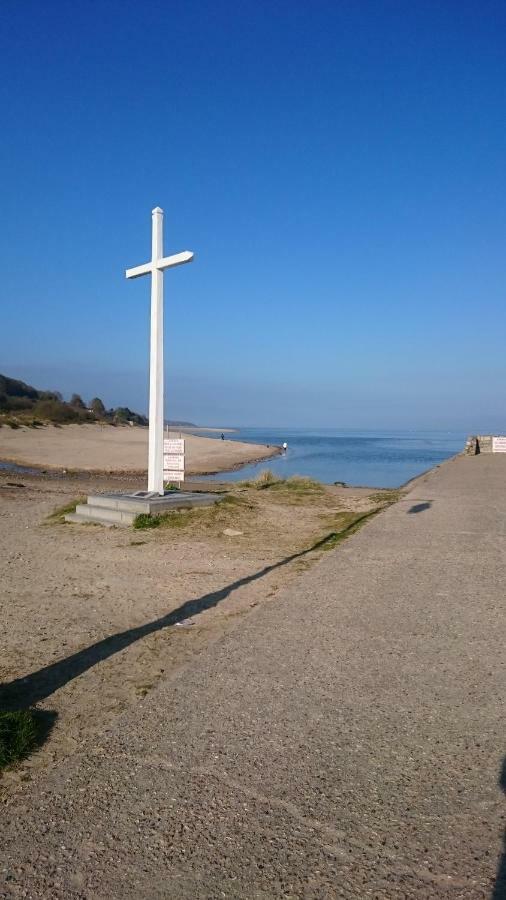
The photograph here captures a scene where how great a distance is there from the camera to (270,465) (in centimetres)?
3775

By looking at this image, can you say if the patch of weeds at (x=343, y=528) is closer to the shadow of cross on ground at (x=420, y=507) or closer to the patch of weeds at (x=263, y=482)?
the shadow of cross on ground at (x=420, y=507)

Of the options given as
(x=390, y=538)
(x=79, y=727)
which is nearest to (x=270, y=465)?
(x=390, y=538)

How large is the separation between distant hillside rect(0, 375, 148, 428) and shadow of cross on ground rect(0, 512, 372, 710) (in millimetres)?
40730

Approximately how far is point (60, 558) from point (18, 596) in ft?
6.16

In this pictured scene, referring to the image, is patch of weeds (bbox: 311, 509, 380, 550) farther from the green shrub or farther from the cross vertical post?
the cross vertical post

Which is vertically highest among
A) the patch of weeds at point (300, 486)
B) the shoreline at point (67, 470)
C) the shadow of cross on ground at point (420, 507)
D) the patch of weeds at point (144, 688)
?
the shadow of cross on ground at point (420, 507)

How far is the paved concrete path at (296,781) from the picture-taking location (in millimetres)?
2436

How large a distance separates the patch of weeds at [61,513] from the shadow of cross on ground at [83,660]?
532 cm

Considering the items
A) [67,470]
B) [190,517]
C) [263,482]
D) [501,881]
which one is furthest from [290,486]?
[501,881]

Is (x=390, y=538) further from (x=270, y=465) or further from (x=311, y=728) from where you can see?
(x=270, y=465)

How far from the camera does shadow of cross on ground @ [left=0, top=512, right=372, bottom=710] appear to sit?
4309mm

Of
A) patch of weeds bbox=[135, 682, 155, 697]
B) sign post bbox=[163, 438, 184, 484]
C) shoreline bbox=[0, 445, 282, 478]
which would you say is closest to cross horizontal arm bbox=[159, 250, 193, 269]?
sign post bbox=[163, 438, 184, 484]

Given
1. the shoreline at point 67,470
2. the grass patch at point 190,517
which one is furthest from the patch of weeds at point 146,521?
the shoreline at point 67,470

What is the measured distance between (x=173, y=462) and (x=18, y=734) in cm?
1008
